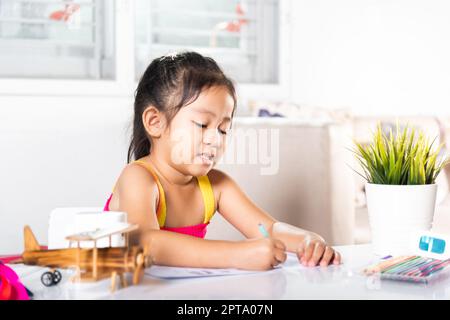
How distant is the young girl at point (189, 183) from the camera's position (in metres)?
0.92

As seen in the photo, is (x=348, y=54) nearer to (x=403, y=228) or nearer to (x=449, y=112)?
(x=449, y=112)

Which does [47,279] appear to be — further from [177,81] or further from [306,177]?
[306,177]

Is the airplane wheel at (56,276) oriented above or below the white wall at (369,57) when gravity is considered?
below

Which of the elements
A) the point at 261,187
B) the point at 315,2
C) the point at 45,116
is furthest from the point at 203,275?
the point at 315,2

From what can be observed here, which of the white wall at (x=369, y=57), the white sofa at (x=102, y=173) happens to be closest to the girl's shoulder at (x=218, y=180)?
the white sofa at (x=102, y=173)

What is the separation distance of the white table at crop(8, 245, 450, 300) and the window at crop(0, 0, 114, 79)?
2.47m

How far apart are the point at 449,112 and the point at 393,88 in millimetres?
358

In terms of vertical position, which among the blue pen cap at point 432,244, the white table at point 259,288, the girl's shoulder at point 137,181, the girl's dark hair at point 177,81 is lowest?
the white table at point 259,288

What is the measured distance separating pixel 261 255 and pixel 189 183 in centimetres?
45

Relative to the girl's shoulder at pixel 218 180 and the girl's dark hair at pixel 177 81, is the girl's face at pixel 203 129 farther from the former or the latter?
the girl's shoulder at pixel 218 180

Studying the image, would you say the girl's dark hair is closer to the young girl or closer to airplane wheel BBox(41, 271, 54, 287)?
the young girl

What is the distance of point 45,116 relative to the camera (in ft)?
10.1

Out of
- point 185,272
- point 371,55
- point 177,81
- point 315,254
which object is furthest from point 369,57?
point 185,272

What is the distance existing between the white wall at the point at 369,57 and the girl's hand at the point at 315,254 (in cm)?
293
